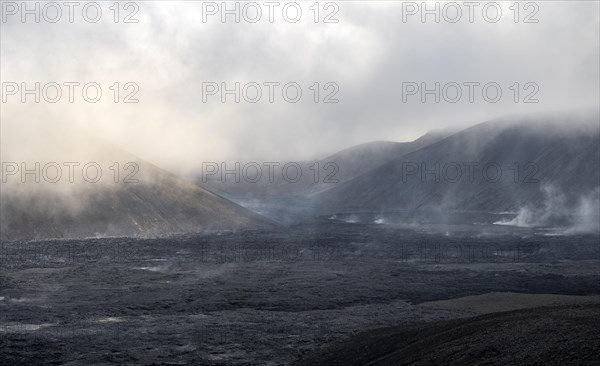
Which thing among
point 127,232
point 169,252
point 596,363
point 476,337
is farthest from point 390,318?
point 127,232

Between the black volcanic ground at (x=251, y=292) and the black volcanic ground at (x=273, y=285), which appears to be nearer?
the black volcanic ground at (x=273, y=285)

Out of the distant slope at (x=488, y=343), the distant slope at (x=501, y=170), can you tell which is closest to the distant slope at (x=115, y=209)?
the distant slope at (x=501, y=170)

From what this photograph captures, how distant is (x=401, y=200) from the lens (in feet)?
557

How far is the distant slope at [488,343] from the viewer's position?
1664cm

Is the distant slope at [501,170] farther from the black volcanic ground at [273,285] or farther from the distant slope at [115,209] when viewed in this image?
the distant slope at [115,209]

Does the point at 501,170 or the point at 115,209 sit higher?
the point at 501,170

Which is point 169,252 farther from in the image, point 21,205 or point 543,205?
point 543,205

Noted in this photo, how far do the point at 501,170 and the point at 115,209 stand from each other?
3381 inches

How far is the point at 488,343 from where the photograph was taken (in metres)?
18.8

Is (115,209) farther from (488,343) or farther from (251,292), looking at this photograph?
(488,343)

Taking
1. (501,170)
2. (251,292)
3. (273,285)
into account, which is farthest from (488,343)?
(501,170)

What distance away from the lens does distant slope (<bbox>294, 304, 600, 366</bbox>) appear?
16.6 m

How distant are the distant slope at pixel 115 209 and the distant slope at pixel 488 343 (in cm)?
6076

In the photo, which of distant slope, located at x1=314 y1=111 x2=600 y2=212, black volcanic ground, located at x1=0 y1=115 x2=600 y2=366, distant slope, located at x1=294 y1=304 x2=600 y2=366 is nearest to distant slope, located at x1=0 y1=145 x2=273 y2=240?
black volcanic ground, located at x1=0 y1=115 x2=600 y2=366
